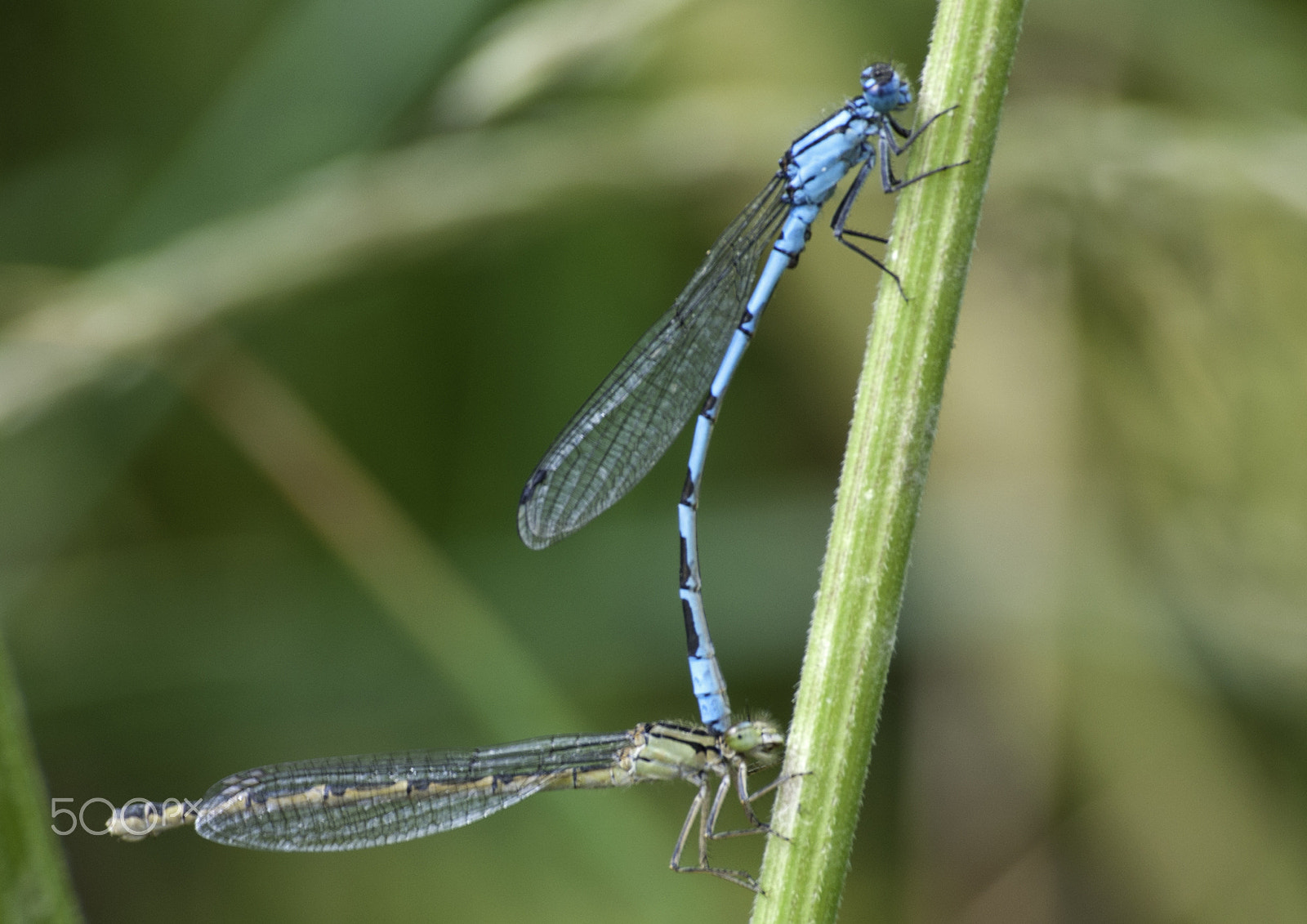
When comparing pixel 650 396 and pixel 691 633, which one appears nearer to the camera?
pixel 691 633

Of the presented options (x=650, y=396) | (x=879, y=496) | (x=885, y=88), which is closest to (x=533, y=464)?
(x=650, y=396)

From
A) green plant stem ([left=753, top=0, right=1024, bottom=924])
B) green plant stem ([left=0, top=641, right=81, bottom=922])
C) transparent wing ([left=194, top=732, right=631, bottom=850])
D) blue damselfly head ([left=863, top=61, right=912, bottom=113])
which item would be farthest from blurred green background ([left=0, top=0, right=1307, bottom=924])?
green plant stem ([left=0, top=641, right=81, bottom=922])

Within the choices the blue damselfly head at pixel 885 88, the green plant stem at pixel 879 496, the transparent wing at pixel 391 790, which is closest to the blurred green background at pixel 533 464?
the transparent wing at pixel 391 790

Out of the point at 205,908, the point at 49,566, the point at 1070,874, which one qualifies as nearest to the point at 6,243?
the point at 49,566

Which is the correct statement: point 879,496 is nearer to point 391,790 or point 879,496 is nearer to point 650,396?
point 650,396

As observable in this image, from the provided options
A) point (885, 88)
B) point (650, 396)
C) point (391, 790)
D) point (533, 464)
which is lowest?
point (391, 790)

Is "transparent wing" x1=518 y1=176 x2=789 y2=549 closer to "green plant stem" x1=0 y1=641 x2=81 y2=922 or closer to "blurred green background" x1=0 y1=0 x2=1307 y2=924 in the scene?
"blurred green background" x1=0 y1=0 x2=1307 y2=924
